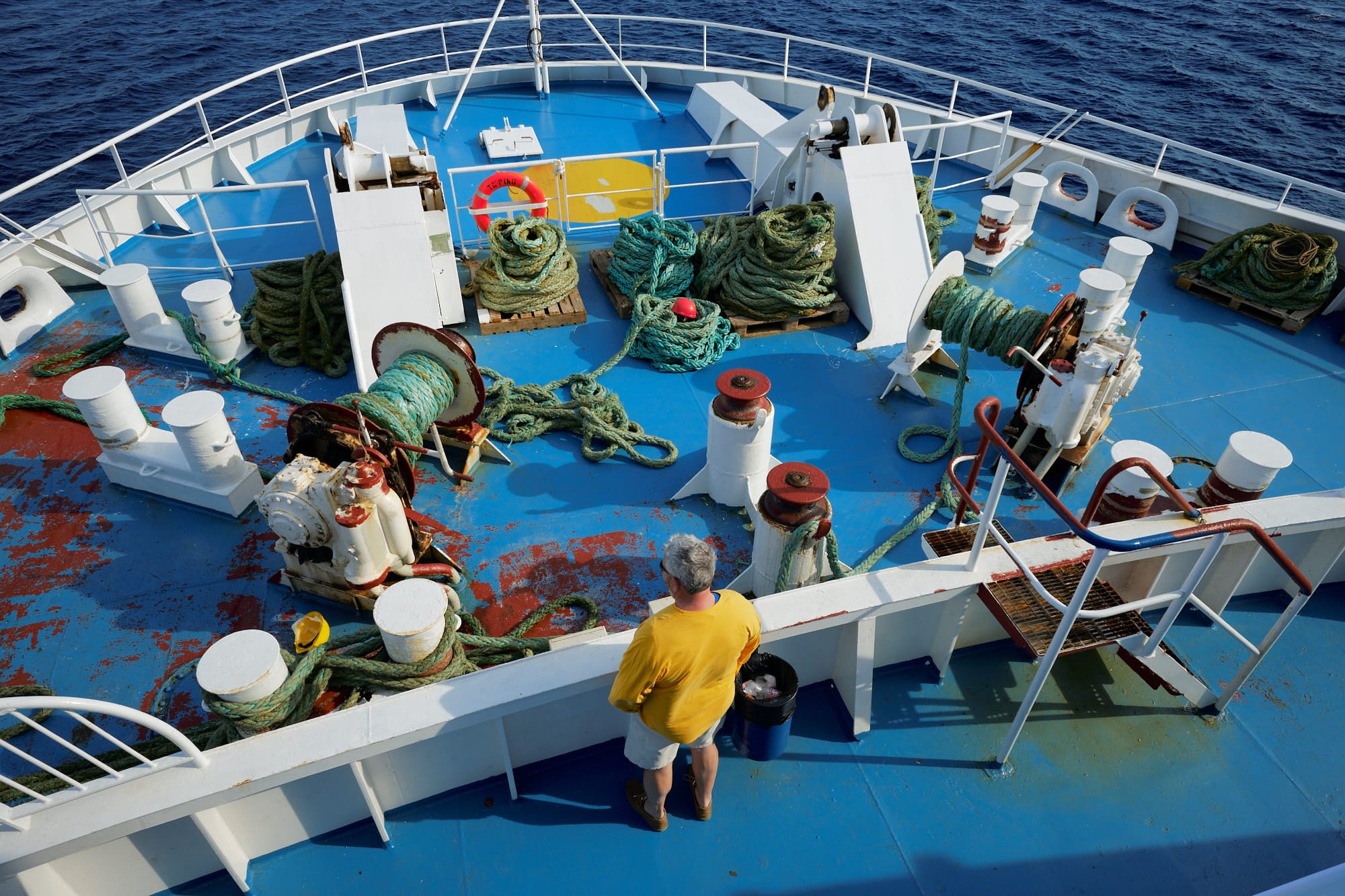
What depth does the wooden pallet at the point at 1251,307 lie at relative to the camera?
22.5ft

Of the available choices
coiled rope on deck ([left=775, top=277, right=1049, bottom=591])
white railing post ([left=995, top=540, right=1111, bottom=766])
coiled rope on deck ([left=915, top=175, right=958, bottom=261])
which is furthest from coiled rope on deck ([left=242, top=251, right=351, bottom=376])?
white railing post ([left=995, top=540, right=1111, bottom=766])

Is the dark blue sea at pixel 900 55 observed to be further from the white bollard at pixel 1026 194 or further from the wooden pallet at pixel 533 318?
the wooden pallet at pixel 533 318

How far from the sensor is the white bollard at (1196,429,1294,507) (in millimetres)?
4480

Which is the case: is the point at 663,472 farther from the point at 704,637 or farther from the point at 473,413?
the point at 704,637

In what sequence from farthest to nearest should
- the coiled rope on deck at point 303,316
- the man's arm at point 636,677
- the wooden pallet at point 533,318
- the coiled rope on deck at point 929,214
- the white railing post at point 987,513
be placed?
the coiled rope on deck at point 929,214
the wooden pallet at point 533,318
the coiled rope on deck at point 303,316
the white railing post at point 987,513
the man's arm at point 636,677

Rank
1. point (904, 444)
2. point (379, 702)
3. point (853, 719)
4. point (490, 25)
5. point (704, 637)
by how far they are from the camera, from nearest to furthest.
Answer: point (704, 637) → point (379, 702) → point (853, 719) → point (904, 444) → point (490, 25)

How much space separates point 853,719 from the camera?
3.87 m

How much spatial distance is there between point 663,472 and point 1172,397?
400 cm

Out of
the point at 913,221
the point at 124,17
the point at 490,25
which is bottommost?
the point at 124,17

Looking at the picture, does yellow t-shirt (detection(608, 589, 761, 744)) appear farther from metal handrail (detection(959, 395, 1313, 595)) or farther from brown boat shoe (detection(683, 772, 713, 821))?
metal handrail (detection(959, 395, 1313, 595))

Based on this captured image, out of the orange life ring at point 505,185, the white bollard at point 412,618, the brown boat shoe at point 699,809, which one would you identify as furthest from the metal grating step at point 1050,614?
the orange life ring at point 505,185

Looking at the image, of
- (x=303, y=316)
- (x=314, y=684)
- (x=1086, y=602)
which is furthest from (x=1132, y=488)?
(x=303, y=316)

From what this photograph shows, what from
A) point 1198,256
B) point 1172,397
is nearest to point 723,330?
point 1172,397

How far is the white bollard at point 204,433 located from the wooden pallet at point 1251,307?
7906 mm
